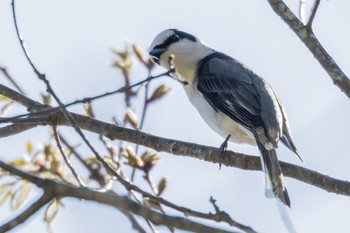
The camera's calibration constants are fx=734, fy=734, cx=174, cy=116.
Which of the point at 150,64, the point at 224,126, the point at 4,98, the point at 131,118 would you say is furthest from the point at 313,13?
the point at 4,98

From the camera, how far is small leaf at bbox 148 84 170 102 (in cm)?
425

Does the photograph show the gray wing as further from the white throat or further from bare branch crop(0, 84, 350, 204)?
bare branch crop(0, 84, 350, 204)

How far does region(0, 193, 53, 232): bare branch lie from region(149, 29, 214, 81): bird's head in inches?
171

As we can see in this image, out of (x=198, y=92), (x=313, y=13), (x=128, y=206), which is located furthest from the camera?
(x=198, y=92)

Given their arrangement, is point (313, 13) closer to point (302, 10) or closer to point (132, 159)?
point (302, 10)

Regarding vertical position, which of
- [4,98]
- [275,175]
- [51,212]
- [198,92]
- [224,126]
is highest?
[4,98]

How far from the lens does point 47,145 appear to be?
4.18m

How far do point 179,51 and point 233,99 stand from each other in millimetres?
1189

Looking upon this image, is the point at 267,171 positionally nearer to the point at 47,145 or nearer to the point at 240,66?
the point at 47,145

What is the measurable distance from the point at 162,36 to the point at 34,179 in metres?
4.86

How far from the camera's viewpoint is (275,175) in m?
4.46

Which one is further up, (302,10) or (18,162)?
(18,162)

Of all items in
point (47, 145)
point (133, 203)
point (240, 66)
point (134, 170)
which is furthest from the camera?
point (240, 66)

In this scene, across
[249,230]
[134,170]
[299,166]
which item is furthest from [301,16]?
[249,230]
